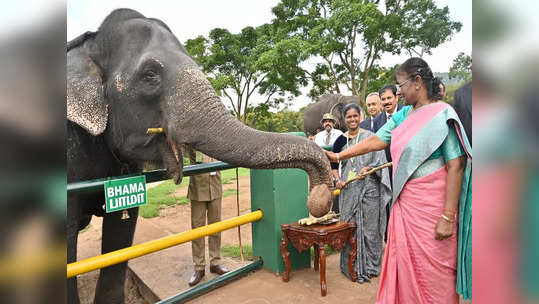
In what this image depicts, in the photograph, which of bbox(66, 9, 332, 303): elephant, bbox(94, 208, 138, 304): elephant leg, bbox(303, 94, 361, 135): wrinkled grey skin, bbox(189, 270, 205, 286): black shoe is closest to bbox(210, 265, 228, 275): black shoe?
bbox(189, 270, 205, 286): black shoe

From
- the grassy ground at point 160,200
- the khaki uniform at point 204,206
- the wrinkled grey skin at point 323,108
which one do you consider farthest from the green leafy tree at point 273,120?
the khaki uniform at point 204,206

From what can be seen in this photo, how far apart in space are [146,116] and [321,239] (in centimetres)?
160

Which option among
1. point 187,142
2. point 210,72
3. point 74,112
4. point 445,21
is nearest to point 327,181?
point 187,142

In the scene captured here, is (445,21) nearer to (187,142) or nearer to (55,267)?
(187,142)

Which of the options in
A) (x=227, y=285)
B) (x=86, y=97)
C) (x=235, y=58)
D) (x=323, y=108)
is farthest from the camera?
(x=235, y=58)

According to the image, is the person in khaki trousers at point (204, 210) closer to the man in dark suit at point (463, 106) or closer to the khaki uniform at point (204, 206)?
the khaki uniform at point (204, 206)

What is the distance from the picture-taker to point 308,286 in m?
2.91

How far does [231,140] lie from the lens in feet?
6.11

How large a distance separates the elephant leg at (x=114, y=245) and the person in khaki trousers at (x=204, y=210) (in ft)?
2.73

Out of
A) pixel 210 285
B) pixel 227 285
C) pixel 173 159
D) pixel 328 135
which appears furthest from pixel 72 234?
pixel 328 135

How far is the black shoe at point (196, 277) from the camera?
3320mm

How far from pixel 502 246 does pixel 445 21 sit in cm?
1691

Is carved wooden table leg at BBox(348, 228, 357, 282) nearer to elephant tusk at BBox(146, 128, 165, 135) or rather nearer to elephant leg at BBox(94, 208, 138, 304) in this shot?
elephant leg at BBox(94, 208, 138, 304)

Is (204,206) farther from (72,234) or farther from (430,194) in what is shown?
(430,194)
